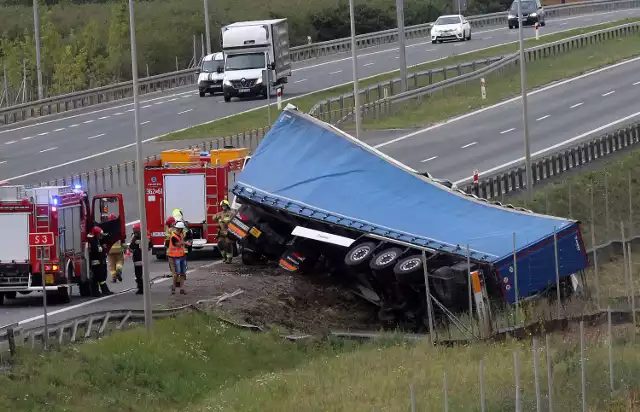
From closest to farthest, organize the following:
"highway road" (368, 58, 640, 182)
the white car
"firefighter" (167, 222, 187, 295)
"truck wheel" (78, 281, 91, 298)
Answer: "firefighter" (167, 222, 187, 295) → "truck wheel" (78, 281, 91, 298) → "highway road" (368, 58, 640, 182) → the white car

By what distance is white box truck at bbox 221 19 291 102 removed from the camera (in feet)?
213

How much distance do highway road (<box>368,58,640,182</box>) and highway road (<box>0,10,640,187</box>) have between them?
9959 mm

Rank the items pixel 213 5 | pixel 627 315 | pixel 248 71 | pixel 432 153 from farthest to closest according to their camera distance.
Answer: pixel 213 5
pixel 248 71
pixel 432 153
pixel 627 315

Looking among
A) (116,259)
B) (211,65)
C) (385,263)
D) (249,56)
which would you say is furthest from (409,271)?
(211,65)

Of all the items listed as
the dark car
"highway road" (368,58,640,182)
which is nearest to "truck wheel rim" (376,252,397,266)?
"highway road" (368,58,640,182)

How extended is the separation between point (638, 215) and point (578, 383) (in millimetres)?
21671

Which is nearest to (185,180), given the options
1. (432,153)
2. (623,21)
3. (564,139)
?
(432,153)

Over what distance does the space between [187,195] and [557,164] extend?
43.4ft

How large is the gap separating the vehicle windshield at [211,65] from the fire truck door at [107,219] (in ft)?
117

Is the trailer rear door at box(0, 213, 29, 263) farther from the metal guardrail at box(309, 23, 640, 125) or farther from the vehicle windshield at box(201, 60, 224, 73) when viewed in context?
the vehicle windshield at box(201, 60, 224, 73)

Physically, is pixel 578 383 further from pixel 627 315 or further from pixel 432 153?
pixel 432 153

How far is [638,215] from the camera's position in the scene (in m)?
41.8

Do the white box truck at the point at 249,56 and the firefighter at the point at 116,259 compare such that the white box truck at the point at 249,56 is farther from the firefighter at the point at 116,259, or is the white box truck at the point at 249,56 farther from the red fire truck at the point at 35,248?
the red fire truck at the point at 35,248

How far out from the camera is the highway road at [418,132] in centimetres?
4928
